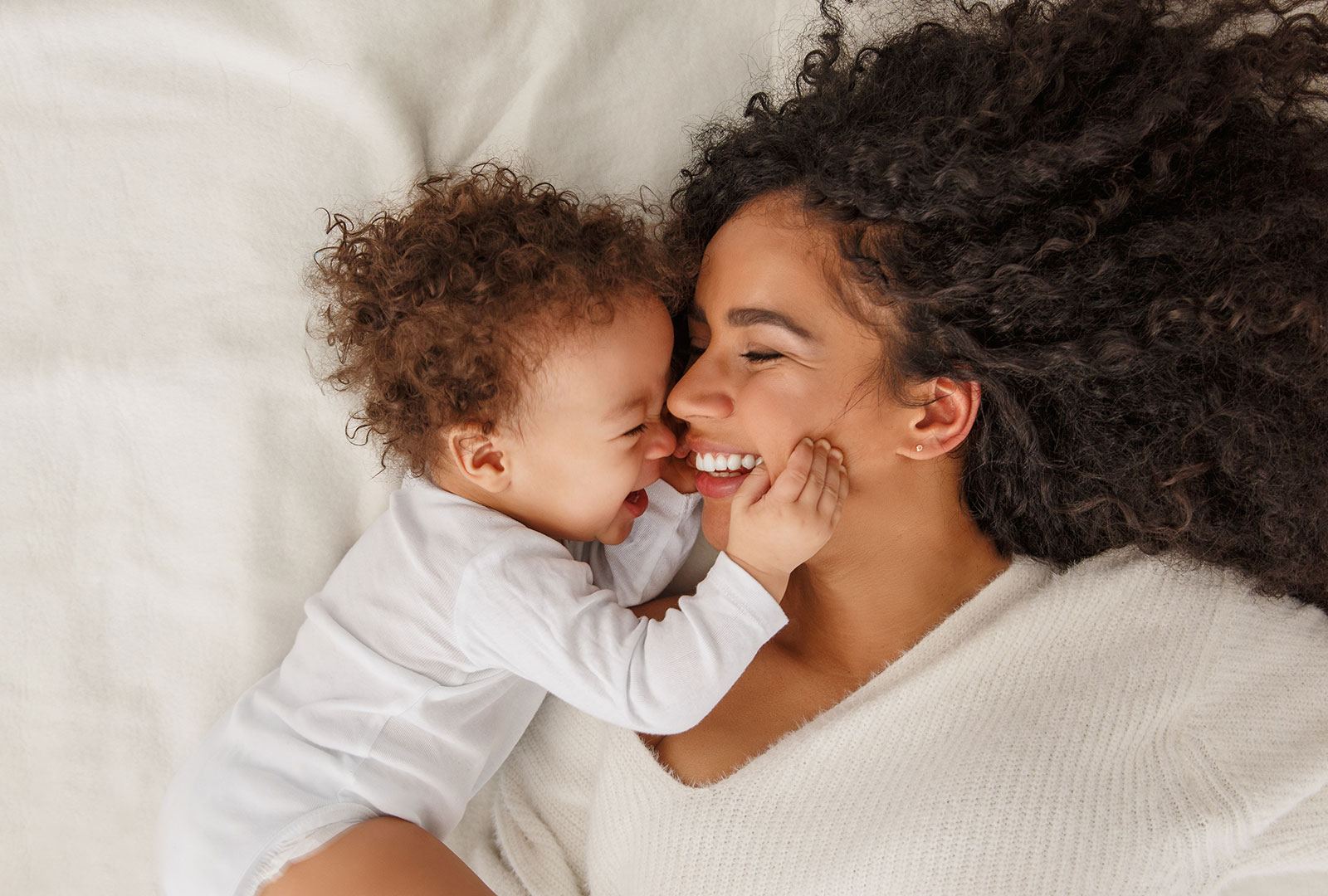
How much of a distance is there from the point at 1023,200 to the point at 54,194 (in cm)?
202

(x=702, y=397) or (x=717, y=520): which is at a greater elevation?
(x=702, y=397)

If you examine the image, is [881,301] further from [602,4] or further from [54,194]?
[54,194]

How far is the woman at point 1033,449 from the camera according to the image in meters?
1.71

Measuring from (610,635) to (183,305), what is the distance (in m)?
1.25

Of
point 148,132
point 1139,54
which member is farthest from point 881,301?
point 148,132

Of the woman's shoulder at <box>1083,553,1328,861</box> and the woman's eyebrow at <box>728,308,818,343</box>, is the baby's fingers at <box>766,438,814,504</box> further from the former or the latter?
the woman's shoulder at <box>1083,553,1328,861</box>

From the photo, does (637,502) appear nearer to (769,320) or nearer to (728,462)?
(728,462)

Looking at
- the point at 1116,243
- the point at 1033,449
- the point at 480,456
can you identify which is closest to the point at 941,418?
the point at 1033,449

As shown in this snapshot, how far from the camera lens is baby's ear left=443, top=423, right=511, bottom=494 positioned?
1.96 m

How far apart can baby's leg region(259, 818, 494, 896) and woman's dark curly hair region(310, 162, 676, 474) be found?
0.74m

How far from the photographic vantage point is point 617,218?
80.0 inches

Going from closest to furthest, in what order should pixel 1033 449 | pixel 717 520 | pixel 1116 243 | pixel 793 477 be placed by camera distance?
pixel 1116 243 < pixel 793 477 < pixel 1033 449 < pixel 717 520

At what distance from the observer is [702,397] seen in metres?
1.87

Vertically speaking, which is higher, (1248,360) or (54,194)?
(1248,360)
